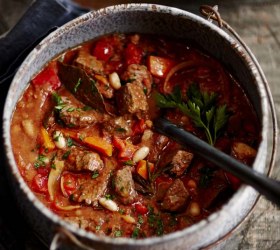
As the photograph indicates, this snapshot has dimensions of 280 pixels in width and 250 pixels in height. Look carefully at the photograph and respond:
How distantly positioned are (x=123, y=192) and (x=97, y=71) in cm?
85

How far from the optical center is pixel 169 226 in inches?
133

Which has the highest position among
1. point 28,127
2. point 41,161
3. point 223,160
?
point 223,160

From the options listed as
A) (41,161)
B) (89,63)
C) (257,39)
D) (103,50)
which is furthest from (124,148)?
(257,39)

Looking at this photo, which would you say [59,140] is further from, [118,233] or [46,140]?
[118,233]

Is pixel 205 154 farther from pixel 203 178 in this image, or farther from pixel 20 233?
A: pixel 20 233

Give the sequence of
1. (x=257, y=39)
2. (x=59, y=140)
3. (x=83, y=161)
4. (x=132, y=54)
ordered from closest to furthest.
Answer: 1. (x=83, y=161)
2. (x=59, y=140)
3. (x=132, y=54)
4. (x=257, y=39)

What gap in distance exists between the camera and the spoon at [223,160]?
2.88 metres

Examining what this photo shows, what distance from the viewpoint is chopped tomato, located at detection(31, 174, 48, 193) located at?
3432 millimetres

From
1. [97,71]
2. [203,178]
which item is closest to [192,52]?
[97,71]

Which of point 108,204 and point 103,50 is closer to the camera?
point 108,204

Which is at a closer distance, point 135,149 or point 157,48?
point 135,149

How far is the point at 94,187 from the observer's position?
3.43 meters

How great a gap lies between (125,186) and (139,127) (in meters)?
0.44

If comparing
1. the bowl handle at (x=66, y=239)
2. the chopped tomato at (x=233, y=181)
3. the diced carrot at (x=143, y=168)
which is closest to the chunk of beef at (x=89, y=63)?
the diced carrot at (x=143, y=168)
